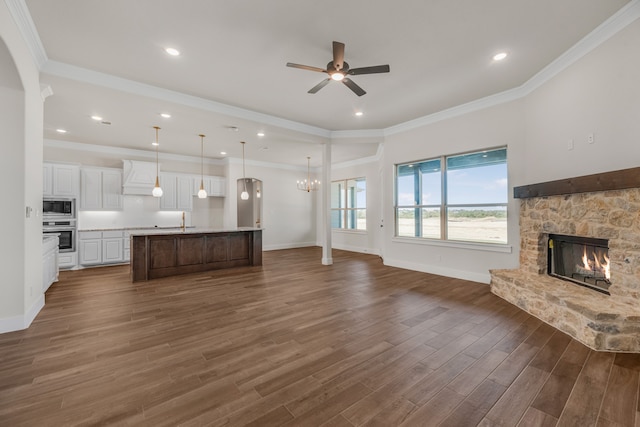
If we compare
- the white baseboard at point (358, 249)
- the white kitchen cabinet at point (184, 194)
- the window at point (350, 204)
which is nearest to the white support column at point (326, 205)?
the white baseboard at point (358, 249)

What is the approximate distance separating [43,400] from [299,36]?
389 cm

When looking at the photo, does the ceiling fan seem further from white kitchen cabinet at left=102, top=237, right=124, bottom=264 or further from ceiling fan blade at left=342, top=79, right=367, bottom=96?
white kitchen cabinet at left=102, top=237, right=124, bottom=264

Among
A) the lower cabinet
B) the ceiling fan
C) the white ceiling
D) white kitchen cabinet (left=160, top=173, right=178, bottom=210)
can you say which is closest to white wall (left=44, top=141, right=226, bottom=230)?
white kitchen cabinet (left=160, top=173, right=178, bottom=210)

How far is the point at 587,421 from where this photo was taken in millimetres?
1666

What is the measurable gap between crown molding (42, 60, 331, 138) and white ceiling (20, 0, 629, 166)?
0.01 meters

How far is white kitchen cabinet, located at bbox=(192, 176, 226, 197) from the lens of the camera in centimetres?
833

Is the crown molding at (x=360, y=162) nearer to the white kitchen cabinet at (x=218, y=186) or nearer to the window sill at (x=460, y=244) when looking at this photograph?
the window sill at (x=460, y=244)

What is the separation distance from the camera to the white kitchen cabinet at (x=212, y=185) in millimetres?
8333

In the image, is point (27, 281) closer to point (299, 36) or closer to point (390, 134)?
point (299, 36)

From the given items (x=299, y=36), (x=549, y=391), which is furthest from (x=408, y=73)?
(x=549, y=391)

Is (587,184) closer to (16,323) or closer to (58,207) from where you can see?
(16,323)

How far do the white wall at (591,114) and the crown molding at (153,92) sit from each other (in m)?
4.37

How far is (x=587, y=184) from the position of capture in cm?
308

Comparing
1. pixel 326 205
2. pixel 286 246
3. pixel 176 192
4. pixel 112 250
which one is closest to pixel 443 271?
pixel 326 205
